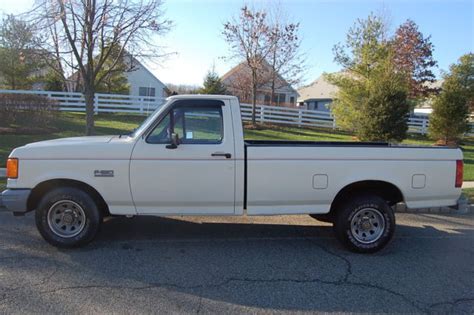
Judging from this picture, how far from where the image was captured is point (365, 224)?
18.0 ft

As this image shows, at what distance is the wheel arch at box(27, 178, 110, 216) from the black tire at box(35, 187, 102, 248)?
0.26 feet

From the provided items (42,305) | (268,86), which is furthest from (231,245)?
(268,86)

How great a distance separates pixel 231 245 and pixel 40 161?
264 centimetres

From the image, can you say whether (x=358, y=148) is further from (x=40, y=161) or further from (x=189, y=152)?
(x=40, y=161)

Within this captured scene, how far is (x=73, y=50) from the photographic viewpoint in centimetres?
1032

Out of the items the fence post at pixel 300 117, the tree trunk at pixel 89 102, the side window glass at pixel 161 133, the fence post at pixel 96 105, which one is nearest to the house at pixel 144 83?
the fence post at pixel 96 105

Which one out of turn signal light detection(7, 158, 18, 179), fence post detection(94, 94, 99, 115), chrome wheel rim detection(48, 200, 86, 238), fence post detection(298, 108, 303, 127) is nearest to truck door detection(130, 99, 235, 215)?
chrome wheel rim detection(48, 200, 86, 238)

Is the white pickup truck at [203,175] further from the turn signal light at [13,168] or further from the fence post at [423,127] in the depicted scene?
the fence post at [423,127]

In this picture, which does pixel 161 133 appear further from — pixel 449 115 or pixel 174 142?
pixel 449 115

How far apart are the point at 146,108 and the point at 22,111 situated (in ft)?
31.4

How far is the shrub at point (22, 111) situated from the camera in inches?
626

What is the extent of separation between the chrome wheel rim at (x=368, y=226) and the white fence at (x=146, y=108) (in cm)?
1916

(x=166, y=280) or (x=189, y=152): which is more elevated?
(x=189, y=152)

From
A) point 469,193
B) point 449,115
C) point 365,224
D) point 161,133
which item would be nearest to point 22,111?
point 161,133
